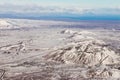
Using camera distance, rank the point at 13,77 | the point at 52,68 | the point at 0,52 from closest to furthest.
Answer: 1. the point at 13,77
2. the point at 52,68
3. the point at 0,52

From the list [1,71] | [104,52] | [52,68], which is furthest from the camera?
[104,52]

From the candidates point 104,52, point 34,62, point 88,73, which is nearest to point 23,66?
point 34,62

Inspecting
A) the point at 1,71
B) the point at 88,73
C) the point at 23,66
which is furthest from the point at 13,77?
the point at 88,73

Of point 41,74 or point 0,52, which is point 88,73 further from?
point 0,52

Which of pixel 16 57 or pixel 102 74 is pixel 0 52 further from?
pixel 102 74

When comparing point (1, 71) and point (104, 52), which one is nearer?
point (1, 71)

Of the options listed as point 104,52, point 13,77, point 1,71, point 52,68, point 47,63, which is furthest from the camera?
point 104,52

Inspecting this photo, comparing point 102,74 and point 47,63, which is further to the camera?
point 47,63

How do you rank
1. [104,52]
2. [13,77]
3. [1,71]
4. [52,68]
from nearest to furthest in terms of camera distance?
[13,77]
[1,71]
[52,68]
[104,52]
